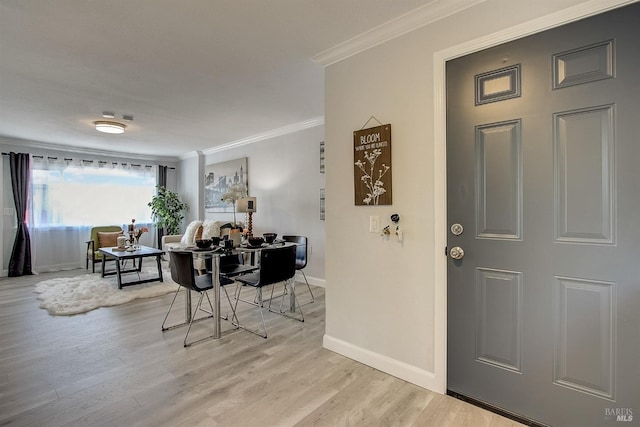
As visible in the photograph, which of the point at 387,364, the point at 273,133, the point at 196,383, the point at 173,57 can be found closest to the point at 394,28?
the point at 173,57

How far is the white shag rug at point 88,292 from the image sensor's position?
12.5 feet

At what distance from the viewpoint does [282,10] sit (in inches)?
79.0

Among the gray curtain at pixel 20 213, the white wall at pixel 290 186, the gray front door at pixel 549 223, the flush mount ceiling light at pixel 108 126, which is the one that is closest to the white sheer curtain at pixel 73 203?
the gray curtain at pixel 20 213

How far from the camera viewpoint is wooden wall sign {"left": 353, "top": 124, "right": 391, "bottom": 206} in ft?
7.41

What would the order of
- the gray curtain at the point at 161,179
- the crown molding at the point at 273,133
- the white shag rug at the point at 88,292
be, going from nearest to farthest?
the white shag rug at the point at 88,292
the crown molding at the point at 273,133
the gray curtain at the point at 161,179

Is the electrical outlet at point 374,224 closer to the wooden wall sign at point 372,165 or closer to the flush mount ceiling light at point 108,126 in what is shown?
the wooden wall sign at point 372,165

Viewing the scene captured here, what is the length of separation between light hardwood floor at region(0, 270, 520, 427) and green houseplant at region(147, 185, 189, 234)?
13.4 feet

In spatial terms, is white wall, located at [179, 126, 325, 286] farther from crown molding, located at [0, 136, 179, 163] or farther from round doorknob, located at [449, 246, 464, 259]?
round doorknob, located at [449, 246, 464, 259]

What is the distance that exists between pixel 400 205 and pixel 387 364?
1.18 m

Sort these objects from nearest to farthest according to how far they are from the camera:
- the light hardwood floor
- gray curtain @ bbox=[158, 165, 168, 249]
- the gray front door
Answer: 1. the gray front door
2. the light hardwood floor
3. gray curtain @ bbox=[158, 165, 168, 249]

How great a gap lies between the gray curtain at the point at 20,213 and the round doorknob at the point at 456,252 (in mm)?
7419

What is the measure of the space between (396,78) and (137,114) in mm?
3661

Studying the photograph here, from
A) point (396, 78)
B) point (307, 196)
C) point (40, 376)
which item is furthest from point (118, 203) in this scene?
point (396, 78)

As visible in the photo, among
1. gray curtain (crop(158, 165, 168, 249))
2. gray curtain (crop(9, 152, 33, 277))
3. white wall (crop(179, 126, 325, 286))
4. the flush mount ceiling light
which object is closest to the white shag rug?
gray curtain (crop(9, 152, 33, 277))
